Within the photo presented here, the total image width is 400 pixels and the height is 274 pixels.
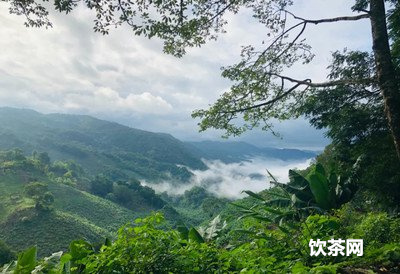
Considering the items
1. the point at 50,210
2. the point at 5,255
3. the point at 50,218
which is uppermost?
the point at 5,255

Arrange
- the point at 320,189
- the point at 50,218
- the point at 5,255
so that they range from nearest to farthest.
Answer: the point at 320,189 → the point at 5,255 → the point at 50,218

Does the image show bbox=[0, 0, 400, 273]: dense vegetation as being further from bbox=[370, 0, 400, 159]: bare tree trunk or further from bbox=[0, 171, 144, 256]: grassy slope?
bbox=[0, 171, 144, 256]: grassy slope

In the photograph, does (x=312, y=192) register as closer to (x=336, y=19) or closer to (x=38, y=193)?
(x=336, y=19)

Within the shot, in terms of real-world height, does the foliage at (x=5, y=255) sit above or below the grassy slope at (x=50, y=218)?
above

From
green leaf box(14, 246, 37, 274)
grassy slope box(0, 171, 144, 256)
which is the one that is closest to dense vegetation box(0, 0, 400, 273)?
green leaf box(14, 246, 37, 274)

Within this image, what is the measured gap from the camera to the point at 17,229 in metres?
65.2

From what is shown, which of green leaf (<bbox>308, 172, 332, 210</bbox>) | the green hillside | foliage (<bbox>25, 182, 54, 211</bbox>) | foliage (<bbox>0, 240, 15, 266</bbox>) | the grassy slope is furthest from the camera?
foliage (<bbox>25, 182, 54, 211</bbox>)

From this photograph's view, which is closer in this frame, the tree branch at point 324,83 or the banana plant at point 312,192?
the tree branch at point 324,83

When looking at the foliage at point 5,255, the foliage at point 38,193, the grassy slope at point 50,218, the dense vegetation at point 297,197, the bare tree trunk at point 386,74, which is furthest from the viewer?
the foliage at point 38,193

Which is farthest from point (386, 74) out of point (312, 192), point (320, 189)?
point (312, 192)

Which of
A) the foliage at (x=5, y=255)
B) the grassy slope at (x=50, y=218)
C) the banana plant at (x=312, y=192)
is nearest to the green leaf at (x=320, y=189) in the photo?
the banana plant at (x=312, y=192)

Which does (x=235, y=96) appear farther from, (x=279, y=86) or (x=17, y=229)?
(x=17, y=229)

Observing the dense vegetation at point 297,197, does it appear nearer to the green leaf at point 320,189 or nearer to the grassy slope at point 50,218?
the green leaf at point 320,189

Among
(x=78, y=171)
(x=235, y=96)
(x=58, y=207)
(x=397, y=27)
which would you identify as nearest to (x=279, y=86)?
(x=235, y=96)
